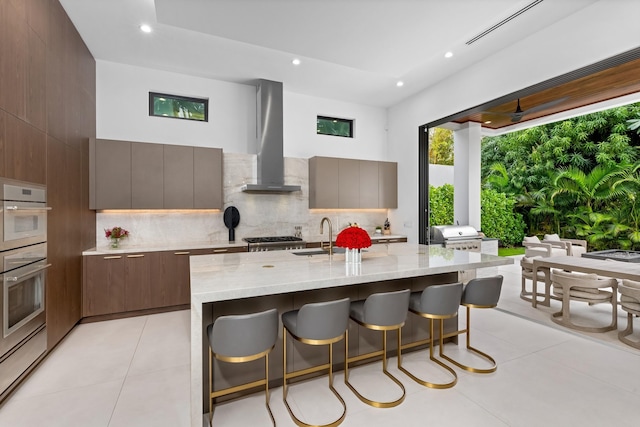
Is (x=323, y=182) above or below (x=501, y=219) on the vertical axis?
above

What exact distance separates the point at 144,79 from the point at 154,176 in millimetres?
1489

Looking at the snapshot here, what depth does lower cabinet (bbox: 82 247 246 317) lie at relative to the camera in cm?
365

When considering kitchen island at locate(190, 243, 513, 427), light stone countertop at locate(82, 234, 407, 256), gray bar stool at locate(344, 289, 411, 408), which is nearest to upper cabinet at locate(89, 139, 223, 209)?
light stone countertop at locate(82, 234, 407, 256)

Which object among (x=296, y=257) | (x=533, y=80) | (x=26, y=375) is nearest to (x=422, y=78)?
(x=533, y=80)

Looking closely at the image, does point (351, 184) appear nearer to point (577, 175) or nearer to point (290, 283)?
point (290, 283)

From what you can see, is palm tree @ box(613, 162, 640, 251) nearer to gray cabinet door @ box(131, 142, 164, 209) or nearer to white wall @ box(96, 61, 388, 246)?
white wall @ box(96, 61, 388, 246)

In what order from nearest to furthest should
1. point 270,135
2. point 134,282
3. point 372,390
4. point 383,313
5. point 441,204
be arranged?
point 383,313, point 372,390, point 134,282, point 270,135, point 441,204

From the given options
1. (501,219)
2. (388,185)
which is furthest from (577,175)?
(388,185)

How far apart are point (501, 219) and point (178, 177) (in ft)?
25.3

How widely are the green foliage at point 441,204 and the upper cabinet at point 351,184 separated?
→ 0.69 metres

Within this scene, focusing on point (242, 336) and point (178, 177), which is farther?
point (178, 177)

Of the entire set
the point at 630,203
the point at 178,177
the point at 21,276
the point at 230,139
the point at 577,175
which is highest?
the point at 230,139

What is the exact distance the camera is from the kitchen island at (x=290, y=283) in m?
1.69

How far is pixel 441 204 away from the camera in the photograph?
5.80 meters
